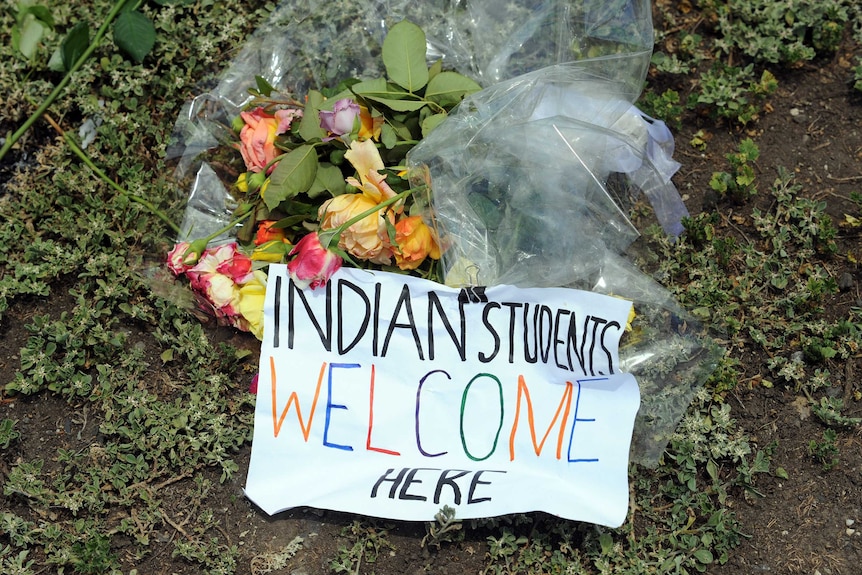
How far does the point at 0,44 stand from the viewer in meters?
2.22

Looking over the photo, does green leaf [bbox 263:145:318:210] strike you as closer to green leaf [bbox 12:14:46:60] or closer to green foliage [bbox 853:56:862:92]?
green leaf [bbox 12:14:46:60]

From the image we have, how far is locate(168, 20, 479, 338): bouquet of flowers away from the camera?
1.66 meters

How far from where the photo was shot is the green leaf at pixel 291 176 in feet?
Answer: 5.59

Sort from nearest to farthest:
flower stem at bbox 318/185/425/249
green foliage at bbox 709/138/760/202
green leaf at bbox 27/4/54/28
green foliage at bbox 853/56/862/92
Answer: flower stem at bbox 318/185/425/249 < green foliage at bbox 709/138/760/202 < green foliage at bbox 853/56/862/92 < green leaf at bbox 27/4/54/28

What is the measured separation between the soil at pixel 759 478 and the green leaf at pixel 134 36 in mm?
450

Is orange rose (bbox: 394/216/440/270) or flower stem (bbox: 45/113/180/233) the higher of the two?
flower stem (bbox: 45/113/180/233)

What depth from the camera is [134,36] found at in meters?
2.15

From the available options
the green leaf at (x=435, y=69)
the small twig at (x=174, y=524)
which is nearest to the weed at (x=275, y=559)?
the small twig at (x=174, y=524)

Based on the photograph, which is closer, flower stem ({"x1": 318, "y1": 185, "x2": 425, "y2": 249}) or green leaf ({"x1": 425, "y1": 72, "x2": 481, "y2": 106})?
flower stem ({"x1": 318, "y1": 185, "x2": 425, "y2": 249})

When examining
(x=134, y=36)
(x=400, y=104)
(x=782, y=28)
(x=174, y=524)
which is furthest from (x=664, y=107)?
(x=174, y=524)

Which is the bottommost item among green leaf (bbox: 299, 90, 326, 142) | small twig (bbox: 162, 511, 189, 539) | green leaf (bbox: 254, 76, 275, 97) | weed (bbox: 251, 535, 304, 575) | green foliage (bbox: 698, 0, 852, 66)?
weed (bbox: 251, 535, 304, 575)

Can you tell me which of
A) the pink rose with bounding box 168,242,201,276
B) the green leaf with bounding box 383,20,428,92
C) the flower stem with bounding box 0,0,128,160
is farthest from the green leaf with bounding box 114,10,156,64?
the green leaf with bounding box 383,20,428,92

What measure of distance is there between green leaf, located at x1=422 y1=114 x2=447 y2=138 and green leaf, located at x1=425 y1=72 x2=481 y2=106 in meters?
0.07

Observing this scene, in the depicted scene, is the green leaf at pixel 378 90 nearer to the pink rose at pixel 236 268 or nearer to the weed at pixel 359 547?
the pink rose at pixel 236 268
